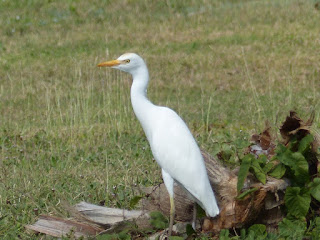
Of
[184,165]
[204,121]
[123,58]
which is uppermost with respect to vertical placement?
[123,58]

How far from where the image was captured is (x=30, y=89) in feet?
31.6

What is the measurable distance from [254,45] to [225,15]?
2.12 m

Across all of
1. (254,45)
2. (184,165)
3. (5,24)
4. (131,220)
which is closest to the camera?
(184,165)

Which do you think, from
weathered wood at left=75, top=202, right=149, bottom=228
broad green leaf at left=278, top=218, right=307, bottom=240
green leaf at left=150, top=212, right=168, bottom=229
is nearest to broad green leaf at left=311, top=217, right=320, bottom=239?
broad green leaf at left=278, top=218, right=307, bottom=240

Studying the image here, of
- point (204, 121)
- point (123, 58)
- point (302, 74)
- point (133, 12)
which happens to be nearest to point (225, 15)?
point (133, 12)

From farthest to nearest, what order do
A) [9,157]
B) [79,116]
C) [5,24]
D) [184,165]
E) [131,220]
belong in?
[5,24]
[79,116]
[9,157]
[131,220]
[184,165]

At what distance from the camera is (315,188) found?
13.6 ft

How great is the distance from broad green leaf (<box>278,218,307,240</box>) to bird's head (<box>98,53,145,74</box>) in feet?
4.14

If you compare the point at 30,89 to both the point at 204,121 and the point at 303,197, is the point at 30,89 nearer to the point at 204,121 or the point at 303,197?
the point at 204,121

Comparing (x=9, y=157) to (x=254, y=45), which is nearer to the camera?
(x=9, y=157)

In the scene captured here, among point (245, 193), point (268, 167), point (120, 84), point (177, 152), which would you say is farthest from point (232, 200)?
point (120, 84)

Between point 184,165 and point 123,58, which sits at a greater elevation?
point 123,58

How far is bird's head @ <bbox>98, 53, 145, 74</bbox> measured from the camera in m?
4.28

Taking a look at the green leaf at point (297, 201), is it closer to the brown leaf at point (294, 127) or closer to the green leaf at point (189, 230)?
the brown leaf at point (294, 127)
